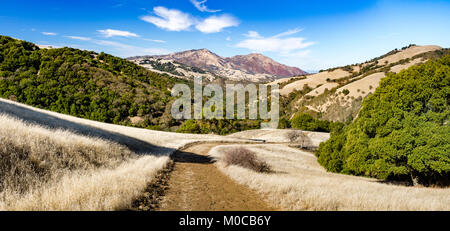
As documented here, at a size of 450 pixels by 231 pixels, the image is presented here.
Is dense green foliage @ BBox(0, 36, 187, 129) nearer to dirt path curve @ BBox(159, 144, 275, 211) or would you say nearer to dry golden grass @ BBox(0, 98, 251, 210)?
dry golden grass @ BBox(0, 98, 251, 210)

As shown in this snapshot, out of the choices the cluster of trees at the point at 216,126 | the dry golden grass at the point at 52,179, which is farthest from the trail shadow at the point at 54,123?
the cluster of trees at the point at 216,126

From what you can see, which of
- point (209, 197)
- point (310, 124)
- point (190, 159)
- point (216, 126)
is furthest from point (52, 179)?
point (310, 124)

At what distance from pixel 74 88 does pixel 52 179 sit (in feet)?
278

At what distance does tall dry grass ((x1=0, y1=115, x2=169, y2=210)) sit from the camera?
212 inches

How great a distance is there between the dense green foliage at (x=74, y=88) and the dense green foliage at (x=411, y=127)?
2587 inches

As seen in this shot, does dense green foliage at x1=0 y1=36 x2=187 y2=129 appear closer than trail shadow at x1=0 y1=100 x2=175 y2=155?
No

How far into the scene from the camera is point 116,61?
11600 centimetres

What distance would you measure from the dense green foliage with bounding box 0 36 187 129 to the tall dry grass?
64948 millimetres

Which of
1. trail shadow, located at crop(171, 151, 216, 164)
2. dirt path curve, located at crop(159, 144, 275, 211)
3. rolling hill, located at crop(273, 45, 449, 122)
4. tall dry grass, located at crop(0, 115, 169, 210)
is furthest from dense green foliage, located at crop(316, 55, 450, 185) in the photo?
rolling hill, located at crop(273, 45, 449, 122)

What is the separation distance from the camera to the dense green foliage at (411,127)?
1403 cm

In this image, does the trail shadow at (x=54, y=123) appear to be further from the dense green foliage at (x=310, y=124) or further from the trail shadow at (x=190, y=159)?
the dense green foliage at (x=310, y=124)

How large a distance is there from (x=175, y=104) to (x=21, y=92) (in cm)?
4859

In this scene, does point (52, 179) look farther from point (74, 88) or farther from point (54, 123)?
point (74, 88)
